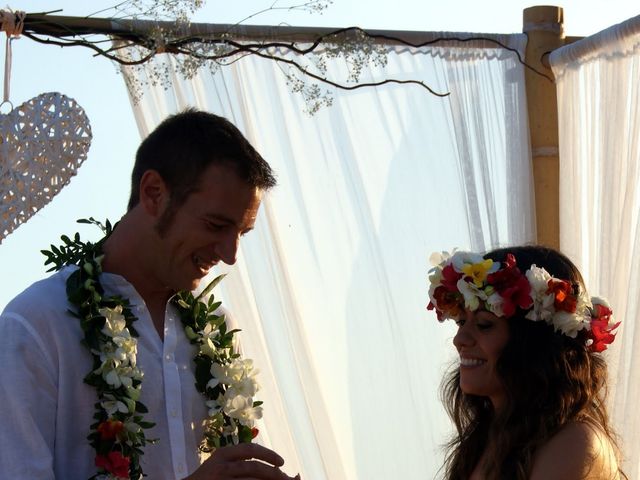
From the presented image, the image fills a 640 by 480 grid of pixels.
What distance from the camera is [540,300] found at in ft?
9.68

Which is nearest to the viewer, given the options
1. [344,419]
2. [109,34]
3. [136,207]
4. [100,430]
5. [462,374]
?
[100,430]

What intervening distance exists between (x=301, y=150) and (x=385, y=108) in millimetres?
351

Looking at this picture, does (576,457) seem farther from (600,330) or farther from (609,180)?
(609,180)

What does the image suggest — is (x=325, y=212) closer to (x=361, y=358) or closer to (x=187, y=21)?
(x=361, y=358)

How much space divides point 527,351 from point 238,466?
914 millimetres

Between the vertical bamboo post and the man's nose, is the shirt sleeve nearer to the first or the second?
the man's nose

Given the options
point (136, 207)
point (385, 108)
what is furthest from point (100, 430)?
point (385, 108)

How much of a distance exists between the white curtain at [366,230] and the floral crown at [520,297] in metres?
0.90

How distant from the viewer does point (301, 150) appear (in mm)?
3957

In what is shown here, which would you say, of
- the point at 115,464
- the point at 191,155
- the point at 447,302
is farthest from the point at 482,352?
the point at 115,464

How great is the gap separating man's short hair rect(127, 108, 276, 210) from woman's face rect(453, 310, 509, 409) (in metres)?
0.67

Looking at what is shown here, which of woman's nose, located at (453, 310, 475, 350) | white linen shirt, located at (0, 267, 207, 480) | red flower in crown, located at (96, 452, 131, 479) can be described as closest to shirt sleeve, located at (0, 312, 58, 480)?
white linen shirt, located at (0, 267, 207, 480)

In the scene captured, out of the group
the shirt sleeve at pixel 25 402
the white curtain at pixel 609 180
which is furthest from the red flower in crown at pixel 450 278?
the shirt sleeve at pixel 25 402

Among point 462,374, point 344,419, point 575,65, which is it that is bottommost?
point 344,419
